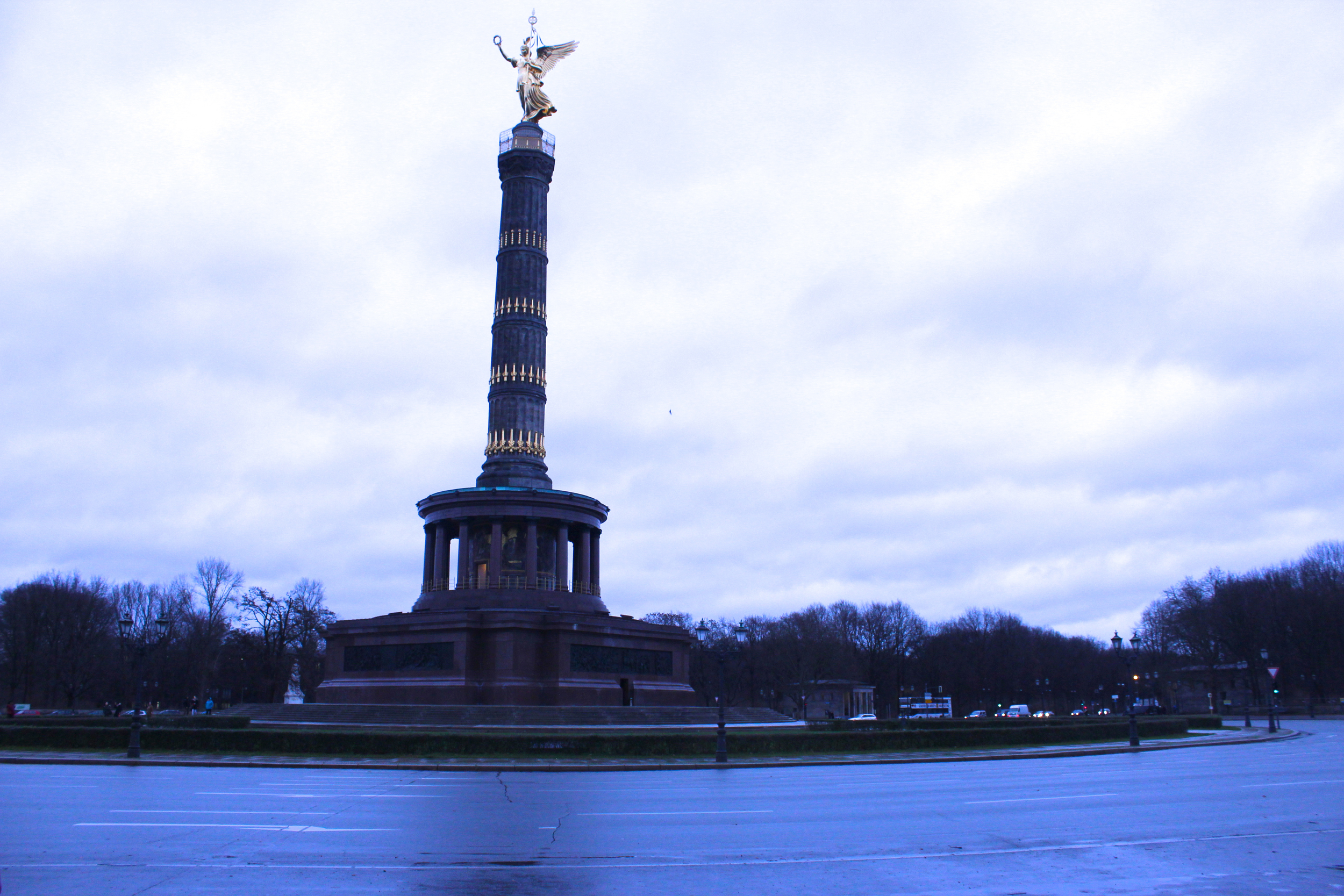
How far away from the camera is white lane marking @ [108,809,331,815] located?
46.4ft

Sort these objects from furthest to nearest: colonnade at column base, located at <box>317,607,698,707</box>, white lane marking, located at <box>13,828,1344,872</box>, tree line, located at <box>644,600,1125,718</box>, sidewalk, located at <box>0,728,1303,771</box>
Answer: tree line, located at <box>644,600,1125,718</box> → colonnade at column base, located at <box>317,607,698,707</box> → sidewalk, located at <box>0,728,1303,771</box> → white lane marking, located at <box>13,828,1344,872</box>

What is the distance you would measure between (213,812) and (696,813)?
7.04 metres

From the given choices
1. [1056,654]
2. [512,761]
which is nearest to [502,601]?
[512,761]

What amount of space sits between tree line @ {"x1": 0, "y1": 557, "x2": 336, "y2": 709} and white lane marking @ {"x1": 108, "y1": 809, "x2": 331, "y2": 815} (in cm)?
7208

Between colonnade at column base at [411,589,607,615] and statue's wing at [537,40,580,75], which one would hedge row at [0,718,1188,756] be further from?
statue's wing at [537,40,580,75]

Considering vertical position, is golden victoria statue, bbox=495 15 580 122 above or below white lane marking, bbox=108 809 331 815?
above

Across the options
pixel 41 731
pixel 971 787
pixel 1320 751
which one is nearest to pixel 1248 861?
pixel 971 787

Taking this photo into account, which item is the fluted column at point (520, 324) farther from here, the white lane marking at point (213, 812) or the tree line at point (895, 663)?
the tree line at point (895, 663)

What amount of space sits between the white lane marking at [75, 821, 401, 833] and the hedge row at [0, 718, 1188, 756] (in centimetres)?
1367

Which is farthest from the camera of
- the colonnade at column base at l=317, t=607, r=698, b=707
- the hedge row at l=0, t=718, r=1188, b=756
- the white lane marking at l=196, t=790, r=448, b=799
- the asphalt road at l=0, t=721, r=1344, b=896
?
the colonnade at column base at l=317, t=607, r=698, b=707

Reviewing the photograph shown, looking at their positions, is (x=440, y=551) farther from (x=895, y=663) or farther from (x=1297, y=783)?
(x=895, y=663)

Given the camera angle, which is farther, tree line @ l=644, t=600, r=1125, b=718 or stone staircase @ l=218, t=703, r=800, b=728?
tree line @ l=644, t=600, r=1125, b=718

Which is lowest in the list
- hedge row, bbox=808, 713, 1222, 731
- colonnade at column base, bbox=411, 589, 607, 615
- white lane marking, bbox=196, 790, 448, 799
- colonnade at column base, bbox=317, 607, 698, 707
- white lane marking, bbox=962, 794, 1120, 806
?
hedge row, bbox=808, 713, 1222, 731

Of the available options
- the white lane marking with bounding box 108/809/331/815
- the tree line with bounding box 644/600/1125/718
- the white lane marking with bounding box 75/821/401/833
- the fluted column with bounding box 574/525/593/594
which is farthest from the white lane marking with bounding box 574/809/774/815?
the tree line with bounding box 644/600/1125/718
